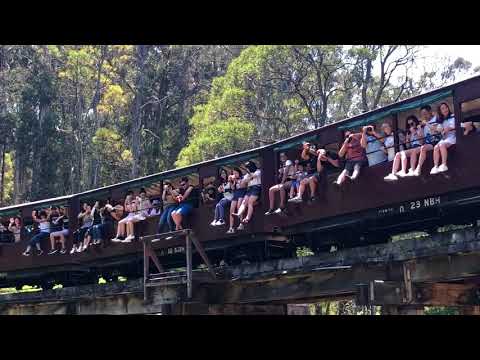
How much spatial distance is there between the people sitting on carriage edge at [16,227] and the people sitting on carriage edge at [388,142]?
10.9 meters

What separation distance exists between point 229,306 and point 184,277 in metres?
1.10

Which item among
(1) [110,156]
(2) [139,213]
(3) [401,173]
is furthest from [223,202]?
(1) [110,156]

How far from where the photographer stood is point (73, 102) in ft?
152

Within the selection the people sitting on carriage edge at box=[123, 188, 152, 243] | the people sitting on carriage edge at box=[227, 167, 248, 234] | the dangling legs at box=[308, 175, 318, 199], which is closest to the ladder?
the people sitting on carriage edge at box=[227, 167, 248, 234]

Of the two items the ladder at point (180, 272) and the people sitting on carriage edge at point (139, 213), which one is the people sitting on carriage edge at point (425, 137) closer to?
the ladder at point (180, 272)

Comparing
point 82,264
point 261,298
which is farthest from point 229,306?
point 82,264

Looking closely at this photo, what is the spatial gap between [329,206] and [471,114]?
9.89 ft

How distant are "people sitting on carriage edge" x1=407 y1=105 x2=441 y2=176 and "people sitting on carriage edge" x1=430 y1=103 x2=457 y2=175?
118 mm

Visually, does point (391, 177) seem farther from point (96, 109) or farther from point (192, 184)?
point (96, 109)

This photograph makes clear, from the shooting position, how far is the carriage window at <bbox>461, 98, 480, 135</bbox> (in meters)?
11.1

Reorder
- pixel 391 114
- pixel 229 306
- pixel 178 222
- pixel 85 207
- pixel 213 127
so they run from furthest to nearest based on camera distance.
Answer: pixel 213 127 → pixel 85 207 → pixel 178 222 → pixel 229 306 → pixel 391 114

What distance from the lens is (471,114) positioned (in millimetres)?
11250

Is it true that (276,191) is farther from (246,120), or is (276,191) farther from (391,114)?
(246,120)

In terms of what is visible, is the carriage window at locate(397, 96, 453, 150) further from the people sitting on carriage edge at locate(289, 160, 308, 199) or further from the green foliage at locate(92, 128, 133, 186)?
the green foliage at locate(92, 128, 133, 186)
